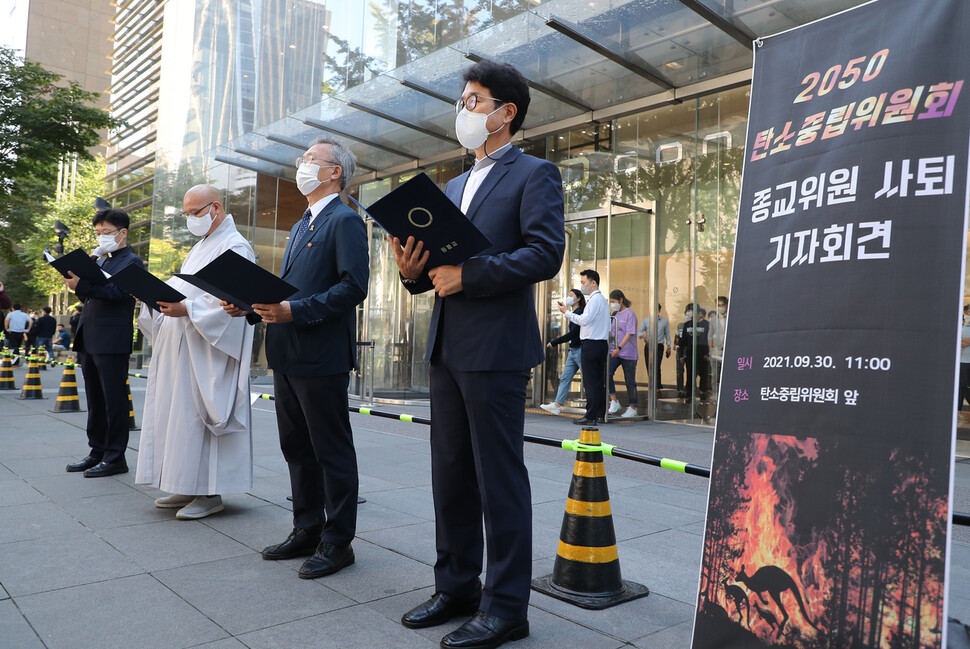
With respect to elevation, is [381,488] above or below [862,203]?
below

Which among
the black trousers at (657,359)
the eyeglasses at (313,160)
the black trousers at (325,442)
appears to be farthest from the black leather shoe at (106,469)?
the black trousers at (657,359)

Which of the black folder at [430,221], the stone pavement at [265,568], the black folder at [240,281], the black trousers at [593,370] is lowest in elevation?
the stone pavement at [265,568]

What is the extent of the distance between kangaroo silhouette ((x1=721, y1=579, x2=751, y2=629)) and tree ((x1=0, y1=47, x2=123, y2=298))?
15823 millimetres

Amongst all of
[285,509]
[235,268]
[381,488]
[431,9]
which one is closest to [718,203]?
[431,9]

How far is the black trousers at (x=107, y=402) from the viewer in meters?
5.71

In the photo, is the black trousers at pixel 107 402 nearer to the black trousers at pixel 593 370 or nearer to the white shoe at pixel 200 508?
the white shoe at pixel 200 508

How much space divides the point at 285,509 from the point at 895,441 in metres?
3.90

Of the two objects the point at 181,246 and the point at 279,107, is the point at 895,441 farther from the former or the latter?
the point at 181,246

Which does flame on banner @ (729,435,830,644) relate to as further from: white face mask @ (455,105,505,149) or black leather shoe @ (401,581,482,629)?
white face mask @ (455,105,505,149)

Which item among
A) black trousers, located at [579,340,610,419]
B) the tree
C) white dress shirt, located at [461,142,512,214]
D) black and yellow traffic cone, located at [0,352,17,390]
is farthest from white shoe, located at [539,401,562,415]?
the tree

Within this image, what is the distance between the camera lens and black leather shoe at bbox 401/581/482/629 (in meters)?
2.81

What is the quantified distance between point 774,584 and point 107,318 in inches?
212

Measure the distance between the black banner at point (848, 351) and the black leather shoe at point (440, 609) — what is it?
1027 mm

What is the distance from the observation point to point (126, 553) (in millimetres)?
3738
